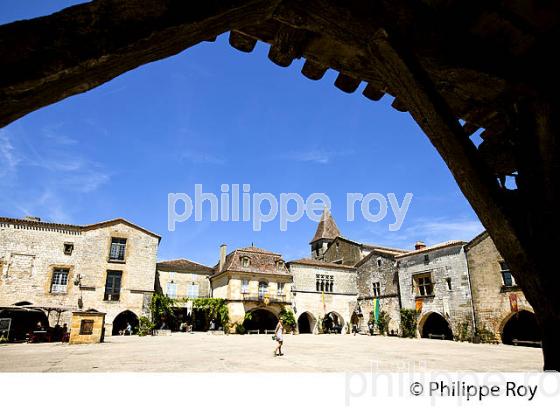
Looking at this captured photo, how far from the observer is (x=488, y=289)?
22031 mm

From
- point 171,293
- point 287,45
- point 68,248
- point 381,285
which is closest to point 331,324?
point 381,285

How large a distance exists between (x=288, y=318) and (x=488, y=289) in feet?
52.4

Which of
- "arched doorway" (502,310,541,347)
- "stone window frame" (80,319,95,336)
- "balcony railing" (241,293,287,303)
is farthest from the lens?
"balcony railing" (241,293,287,303)

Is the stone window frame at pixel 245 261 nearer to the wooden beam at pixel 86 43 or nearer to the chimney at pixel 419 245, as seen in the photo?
the chimney at pixel 419 245

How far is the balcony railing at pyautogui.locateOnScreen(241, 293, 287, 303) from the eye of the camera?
99.6 ft

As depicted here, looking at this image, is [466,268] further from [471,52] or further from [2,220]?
[2,220]

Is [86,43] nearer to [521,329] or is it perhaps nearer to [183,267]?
[521,329]

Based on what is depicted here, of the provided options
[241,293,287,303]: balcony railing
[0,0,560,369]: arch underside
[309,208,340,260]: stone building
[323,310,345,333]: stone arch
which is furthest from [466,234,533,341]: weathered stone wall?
[309,208,340,260]: stone building

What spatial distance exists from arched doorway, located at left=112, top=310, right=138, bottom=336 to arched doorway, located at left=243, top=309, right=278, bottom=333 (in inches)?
388

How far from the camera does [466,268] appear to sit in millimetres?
23609

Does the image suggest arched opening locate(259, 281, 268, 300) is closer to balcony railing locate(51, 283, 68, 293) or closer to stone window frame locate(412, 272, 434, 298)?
stone window frame locate(412, 272, 434, 298)

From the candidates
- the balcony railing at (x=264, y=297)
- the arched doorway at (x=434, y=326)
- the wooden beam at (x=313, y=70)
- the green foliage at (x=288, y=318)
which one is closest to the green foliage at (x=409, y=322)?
the arched doorway at (x=434, y=326)
